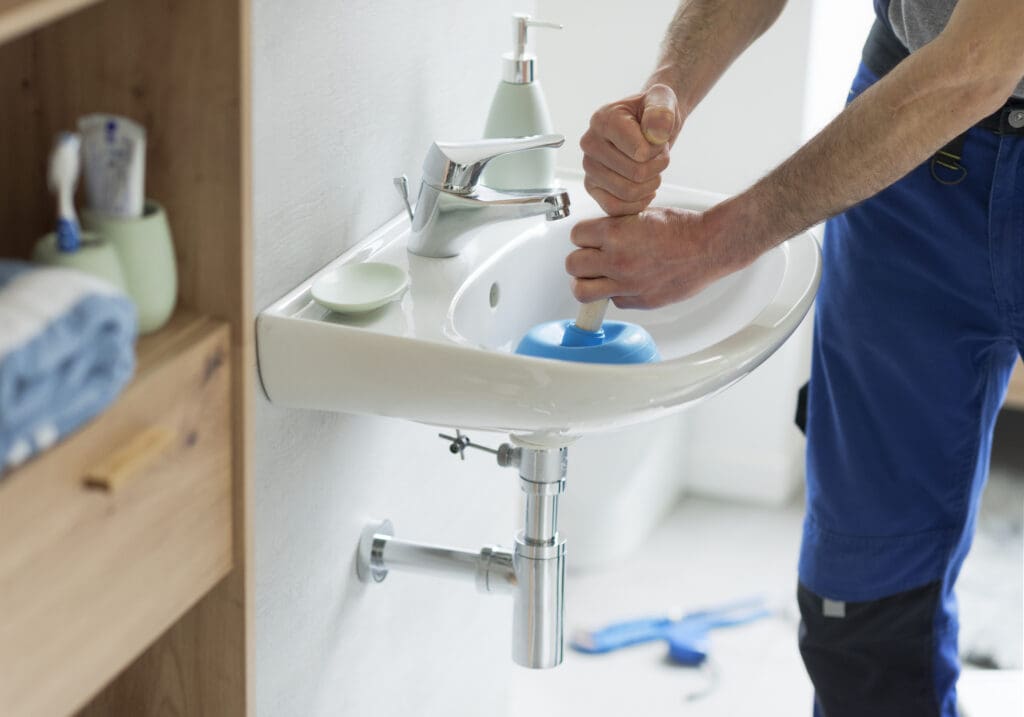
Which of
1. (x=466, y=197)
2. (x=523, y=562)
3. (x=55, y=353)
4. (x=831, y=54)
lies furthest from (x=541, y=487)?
(x=831, y=54)

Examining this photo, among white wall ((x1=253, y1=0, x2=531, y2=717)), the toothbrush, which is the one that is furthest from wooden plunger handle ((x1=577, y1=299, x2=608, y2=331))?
the toothbrush

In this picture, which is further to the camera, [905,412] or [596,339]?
[905,412]

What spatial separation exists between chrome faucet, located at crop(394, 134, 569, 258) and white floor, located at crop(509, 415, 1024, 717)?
945 mm

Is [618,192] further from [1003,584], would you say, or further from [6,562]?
[1003,584]

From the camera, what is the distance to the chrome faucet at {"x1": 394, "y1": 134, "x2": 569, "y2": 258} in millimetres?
1172

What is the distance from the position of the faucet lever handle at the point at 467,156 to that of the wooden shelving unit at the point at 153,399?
13.0 inches

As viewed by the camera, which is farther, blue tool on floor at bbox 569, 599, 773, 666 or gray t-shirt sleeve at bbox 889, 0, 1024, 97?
blue tool on floor at bbox 569, 599, 773, 666

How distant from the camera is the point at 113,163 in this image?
2.72ft

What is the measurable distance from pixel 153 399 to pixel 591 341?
485 millimetres

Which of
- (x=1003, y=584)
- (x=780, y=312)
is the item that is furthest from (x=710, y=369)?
(x=1003, y=584)

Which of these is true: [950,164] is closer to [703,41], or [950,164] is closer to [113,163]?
[703,41]

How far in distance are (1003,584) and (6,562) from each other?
209 centimetres

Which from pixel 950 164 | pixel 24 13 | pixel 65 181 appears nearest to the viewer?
pixel 24 13

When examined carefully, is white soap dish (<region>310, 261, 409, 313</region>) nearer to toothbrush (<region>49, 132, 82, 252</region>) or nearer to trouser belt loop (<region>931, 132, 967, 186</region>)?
toothbrush (<region>49, 132, 82, 252</region>)
